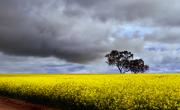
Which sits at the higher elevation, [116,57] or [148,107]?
[116,57]

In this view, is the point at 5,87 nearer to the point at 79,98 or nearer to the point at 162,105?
the point at 79,98

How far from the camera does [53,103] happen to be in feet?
84.6

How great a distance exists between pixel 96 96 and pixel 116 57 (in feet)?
298

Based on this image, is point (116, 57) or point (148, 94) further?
point (116, 57)

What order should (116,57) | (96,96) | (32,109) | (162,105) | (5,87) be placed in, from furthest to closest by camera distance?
(116,57) → (5,87) → (32,109) → (96,96) → (162,105)

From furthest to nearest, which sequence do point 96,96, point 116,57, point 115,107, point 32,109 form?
point 116,57, point 32,109, point 96,96, point 115,107

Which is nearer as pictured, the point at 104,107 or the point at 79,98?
the point at 104,107

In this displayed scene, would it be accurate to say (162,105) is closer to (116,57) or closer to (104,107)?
(104,107)

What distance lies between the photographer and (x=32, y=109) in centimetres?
2450

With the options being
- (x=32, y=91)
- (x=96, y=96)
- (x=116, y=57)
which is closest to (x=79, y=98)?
(x=96, y=96)

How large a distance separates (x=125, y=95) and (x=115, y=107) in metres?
1.36

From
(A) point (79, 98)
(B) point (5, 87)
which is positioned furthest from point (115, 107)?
(B) point (5, 87)

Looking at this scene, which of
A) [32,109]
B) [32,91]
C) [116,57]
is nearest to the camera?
[32,109]

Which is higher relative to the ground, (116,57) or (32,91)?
(116,57)
